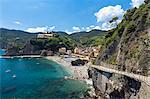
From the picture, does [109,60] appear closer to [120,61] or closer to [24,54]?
[120,61]

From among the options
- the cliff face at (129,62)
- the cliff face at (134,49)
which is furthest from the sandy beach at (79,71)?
the cliff face at (134,49)

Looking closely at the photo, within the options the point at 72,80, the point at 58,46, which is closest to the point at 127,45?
the point at 72,80

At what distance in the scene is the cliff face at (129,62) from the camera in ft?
121

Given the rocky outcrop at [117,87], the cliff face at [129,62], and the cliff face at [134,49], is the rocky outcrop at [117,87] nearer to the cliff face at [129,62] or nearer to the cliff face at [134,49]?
the cliff face at [129,62]

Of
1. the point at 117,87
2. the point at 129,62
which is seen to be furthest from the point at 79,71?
the point at 117,87

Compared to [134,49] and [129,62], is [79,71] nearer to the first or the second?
[134,49]

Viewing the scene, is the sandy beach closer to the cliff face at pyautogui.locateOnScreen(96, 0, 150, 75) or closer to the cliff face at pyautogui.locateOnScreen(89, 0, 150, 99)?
the cliff face at pyautogui.locateOnScreen(89, 0, 150, 99)

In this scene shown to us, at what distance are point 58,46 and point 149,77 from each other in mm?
161326

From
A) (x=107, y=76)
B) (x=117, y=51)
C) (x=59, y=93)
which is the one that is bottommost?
(x=59, y=93)

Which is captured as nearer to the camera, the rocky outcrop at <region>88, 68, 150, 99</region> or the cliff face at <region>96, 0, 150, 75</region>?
the rocky outcrop at <region>88, 68, 150, 99</region>

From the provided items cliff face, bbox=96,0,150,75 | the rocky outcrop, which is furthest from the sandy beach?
the rocky outcrop

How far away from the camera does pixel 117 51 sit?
52.6m

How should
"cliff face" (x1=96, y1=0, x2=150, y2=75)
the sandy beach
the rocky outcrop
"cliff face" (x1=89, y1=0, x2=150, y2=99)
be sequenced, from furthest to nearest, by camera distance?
the sandy beach < "cliff face" (x1=96, y1=0, x2=150, y2=75) < "cliff face" (x1=89, y1=0, x2=150, y2=99) < the rocky outcrop

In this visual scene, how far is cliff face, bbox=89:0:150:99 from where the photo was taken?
36906mm
